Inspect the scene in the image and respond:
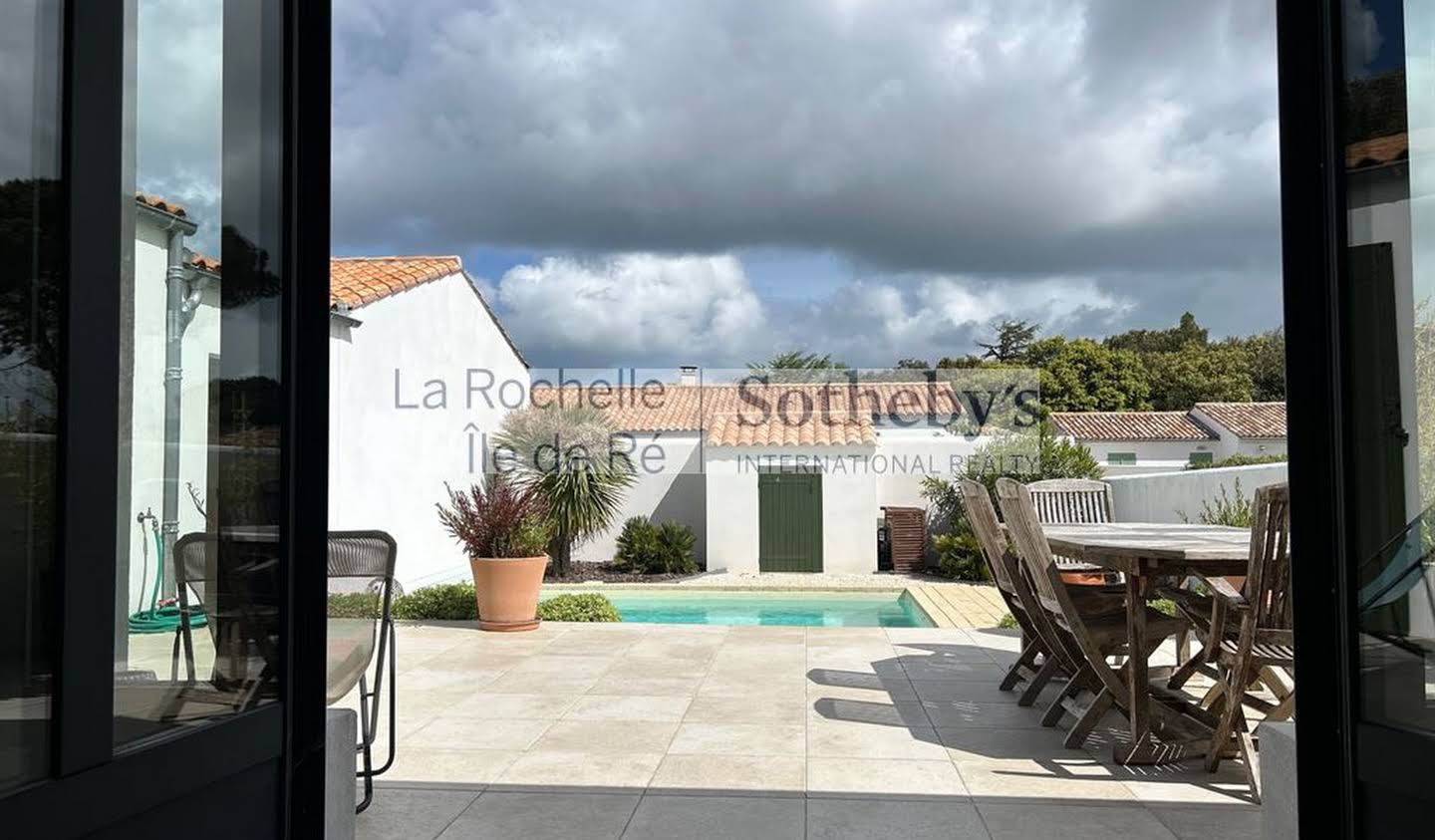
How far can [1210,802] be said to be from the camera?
3492 mm

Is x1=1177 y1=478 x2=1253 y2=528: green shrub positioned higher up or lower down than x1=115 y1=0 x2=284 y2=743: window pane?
lower down

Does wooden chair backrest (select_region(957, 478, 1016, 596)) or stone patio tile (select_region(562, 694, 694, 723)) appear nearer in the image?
stone patio tile (select_region(562, 694, 694, 723))

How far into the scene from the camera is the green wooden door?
15109 millimetres

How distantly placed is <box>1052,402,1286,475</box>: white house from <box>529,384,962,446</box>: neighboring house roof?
6612mm

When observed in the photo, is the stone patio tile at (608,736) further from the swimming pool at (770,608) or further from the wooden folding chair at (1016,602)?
the swimming pool at (770,608)

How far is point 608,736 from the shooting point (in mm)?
4434

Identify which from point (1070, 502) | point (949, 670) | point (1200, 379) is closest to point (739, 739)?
point (949, 670)

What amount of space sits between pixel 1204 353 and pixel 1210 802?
34785mm

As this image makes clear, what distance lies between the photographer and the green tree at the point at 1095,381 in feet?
109

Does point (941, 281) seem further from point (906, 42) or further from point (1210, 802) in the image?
point (1210, 802)

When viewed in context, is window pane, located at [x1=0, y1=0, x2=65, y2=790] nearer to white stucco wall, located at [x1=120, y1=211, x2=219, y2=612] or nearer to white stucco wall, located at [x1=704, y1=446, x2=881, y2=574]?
white stucco wall, located at [x1=120, y1=211, x2=219, y2=612]

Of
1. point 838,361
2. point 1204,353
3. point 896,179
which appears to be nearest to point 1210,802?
point 896,179

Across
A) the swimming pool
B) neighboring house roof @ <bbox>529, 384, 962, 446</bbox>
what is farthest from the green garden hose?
neighboring house roof @ <bbox>529, 384, 962, 446</bbox>

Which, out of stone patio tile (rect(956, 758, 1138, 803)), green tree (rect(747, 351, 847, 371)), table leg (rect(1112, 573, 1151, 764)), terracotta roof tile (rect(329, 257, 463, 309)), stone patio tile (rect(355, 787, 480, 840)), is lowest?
stone patio tile (rect(956, 758, 1138, 803))
